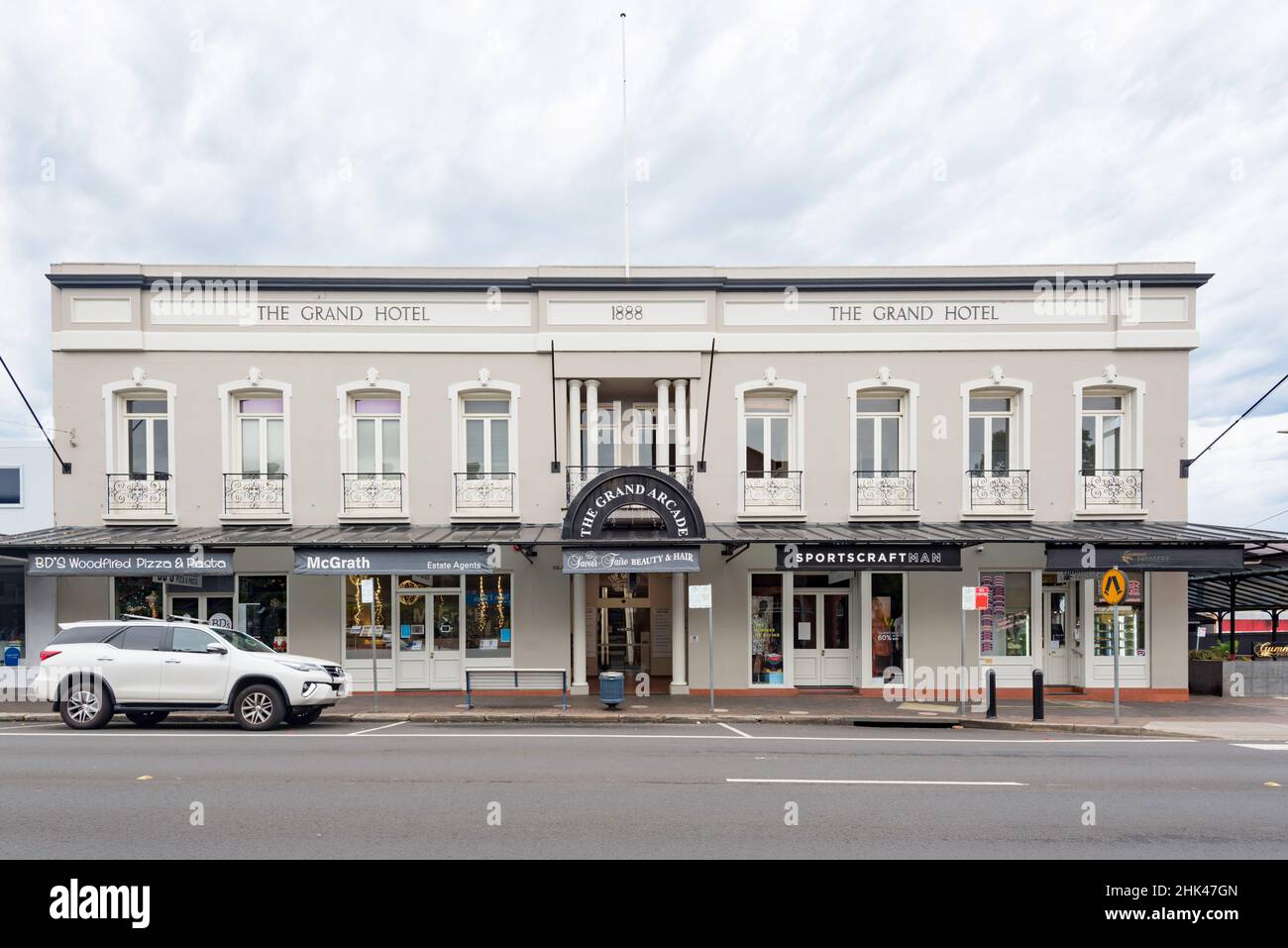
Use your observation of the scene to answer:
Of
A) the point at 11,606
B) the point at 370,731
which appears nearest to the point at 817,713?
the point at 370,731

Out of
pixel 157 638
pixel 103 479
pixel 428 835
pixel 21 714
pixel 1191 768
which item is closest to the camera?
pixel 428 835

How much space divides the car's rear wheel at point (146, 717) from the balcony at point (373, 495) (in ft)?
17.4

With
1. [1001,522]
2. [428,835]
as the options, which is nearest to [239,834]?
[428,835]

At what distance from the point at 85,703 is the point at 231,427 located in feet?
22.1

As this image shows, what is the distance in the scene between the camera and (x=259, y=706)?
12266 millimetres

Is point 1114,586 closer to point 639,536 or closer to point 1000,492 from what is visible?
point 1000,492

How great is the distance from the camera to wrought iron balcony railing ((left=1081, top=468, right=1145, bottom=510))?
17.0 m

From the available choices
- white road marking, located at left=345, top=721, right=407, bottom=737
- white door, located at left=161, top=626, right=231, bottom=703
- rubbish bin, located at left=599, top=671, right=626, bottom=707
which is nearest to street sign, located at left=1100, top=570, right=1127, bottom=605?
rubbish bin, located at left=599, top=671, right=626, bottom=707

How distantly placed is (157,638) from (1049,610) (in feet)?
59.7

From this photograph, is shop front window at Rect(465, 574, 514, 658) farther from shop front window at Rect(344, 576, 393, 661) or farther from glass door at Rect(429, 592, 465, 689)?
shop front window at Rect(344, 576, 393, 661)

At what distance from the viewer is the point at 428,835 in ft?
21.5

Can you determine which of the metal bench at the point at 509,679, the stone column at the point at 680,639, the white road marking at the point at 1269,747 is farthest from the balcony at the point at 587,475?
the white road marking at the point at 1269,747

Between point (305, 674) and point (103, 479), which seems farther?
point (103, 479)

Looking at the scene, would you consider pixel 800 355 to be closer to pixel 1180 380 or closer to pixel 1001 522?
pixel 1001 522
